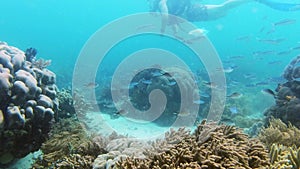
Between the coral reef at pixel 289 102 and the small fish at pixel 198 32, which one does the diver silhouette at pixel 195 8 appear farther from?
the coral reef at pixel 289 102

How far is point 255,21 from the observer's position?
6280 inches

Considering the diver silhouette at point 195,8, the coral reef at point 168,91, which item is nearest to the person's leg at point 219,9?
the diver silhouette at point 195,8

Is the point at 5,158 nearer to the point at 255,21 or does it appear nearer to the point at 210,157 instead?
the point at 210,157

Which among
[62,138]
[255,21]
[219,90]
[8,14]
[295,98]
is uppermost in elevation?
[255,21]

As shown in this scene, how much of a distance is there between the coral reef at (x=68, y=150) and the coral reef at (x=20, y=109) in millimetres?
359

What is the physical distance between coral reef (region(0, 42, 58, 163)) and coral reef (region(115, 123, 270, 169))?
8.65 feet

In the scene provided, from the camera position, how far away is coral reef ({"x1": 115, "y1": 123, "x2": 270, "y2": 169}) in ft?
11.6

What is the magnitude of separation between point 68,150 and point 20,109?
1.26 m

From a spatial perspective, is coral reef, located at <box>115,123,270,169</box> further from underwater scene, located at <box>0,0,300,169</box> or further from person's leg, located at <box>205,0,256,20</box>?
person's leg, located at <box>205,0,256,20</box>

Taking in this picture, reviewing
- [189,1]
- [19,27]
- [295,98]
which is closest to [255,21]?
[19,27]

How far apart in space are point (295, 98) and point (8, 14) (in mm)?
119770

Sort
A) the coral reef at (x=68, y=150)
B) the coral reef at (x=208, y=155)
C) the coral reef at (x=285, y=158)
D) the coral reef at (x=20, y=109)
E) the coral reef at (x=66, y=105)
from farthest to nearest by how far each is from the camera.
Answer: the coral reef at (x=66, y=105) < the coral reef at (x=20, y=109) < the coral reef at (x=68, y=150) < the coral reef at (x=285, y=158) < the coral reef at (x=208, y=155)

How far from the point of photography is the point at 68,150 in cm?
545

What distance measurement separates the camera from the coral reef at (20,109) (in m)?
5.26
